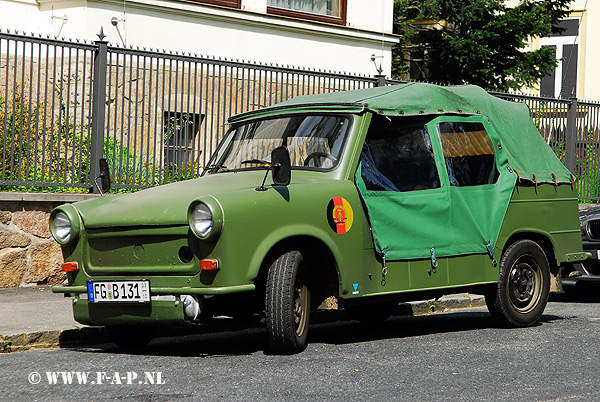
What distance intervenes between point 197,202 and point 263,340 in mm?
1974

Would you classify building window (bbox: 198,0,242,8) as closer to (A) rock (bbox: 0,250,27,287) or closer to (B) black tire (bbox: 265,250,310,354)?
(A) rock (bbox: 0,250,27,287)

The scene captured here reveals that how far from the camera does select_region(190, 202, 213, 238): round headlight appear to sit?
6.59m

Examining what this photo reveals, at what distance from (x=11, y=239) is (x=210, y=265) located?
16.2 ft

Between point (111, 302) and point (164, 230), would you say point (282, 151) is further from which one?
point (111, 302)

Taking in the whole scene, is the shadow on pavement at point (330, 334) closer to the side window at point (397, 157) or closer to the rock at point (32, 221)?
the side window at point (397, 157)

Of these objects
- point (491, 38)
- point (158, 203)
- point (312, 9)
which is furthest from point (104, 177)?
point (491, 38)

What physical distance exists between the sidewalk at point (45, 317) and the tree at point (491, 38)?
43.1 ft

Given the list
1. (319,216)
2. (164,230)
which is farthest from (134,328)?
(319,216)

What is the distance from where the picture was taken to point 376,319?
9352 mm

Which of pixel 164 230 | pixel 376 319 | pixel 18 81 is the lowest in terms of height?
pixel 376 319

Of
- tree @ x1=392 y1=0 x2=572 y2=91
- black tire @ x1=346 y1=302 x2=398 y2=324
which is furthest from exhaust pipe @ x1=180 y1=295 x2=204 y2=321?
tree @ x1=392 y1=0 x2=572 y2=91

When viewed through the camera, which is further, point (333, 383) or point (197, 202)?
point (197, 202)

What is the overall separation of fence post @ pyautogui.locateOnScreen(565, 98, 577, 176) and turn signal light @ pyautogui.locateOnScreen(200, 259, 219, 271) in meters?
11.5

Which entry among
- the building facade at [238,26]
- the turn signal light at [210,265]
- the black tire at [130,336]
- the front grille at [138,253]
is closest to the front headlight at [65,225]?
the front grille at [138,253]
